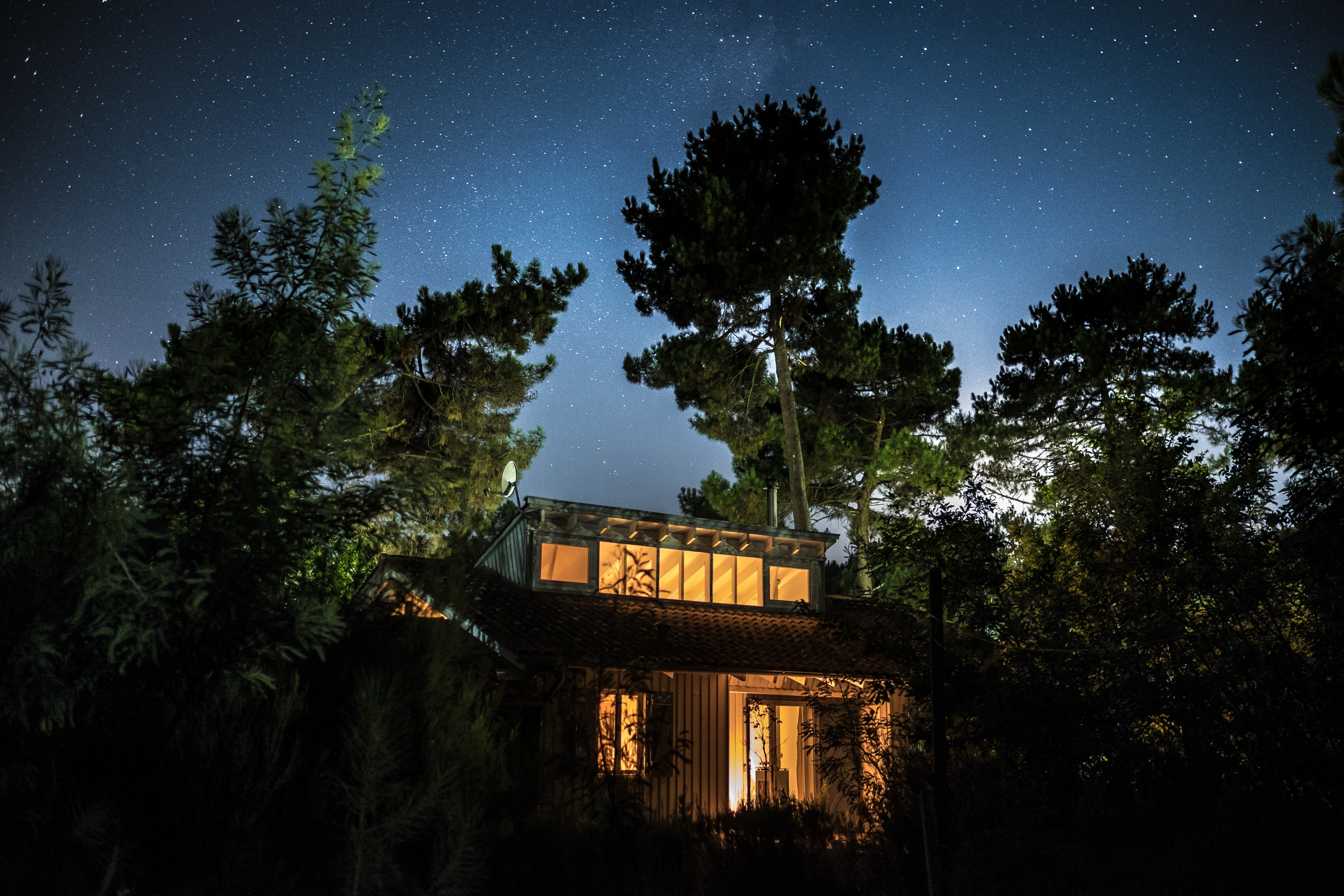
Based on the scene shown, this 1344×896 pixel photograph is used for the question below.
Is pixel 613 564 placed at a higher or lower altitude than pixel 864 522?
lower

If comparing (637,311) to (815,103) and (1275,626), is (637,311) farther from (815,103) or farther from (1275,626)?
(1275,626)

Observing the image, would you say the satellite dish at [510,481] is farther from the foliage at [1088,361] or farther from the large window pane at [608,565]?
the foliage at [1088,361]

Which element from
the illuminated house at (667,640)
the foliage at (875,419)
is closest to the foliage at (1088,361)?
the foliage at (875,419)

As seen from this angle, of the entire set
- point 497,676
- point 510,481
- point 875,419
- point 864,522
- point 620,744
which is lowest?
point 620,744

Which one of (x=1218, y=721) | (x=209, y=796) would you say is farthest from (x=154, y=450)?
(x=1218, y=721)

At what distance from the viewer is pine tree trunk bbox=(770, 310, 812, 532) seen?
2262 centimetres

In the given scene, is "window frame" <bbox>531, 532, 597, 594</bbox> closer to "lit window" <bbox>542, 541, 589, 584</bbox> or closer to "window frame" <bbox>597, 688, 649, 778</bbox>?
"lit window" <bbox>542, 541, 589, 584</bbox>

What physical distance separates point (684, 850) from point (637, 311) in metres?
16.7

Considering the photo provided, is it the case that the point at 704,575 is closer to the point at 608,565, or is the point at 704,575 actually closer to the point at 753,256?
the point at 608,565

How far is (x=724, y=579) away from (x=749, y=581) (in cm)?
66

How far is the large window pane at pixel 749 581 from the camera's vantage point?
19.4 metres

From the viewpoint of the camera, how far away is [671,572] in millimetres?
18766

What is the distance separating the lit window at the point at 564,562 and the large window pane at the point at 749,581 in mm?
3548

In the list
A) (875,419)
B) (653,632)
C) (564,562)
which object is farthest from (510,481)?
(875,419)
